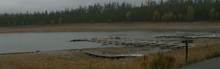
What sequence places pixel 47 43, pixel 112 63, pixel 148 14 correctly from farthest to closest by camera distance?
pixel 148 14
pixel 47 43
pixel 112 63

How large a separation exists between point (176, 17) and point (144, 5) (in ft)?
168

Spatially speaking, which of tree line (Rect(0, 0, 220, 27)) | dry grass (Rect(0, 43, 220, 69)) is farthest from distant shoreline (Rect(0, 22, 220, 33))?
→ dry grass (Rect(0, 43, 220, 69))

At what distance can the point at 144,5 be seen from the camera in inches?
5679

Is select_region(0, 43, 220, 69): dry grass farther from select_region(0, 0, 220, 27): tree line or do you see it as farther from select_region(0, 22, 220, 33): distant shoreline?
select_region(0, 0, 220, 27): tree line

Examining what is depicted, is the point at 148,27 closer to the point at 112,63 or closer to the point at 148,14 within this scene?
the point at 148,14

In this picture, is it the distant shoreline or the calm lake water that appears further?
the distant shoreline

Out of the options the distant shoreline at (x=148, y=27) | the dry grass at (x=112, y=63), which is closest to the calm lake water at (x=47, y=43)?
the distant shoreline at (x=148, y=27)

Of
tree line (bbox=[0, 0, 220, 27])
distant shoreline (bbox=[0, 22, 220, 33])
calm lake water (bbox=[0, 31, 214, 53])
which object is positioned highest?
tree line (bbox=[0, 0, 220, 27])

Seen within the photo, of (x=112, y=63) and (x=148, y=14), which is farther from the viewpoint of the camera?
(x=148, y=14)

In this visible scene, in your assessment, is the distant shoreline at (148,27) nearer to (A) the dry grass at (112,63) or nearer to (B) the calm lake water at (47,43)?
(B) the calm lake water at (47,43)

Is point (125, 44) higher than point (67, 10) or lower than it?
lower

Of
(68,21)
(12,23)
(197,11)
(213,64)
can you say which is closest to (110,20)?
(68,21)

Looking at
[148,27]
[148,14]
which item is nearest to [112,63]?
[148,27]

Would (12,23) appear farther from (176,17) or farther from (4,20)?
(176,17)
